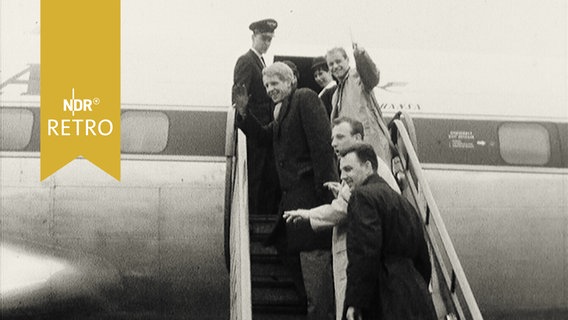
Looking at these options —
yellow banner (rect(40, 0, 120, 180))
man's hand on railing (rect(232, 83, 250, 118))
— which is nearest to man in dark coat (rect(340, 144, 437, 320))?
man's hand on railing (rect(232, 83, 250, 118))

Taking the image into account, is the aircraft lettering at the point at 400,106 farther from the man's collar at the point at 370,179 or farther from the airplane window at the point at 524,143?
the man's collar at the point at 370,179

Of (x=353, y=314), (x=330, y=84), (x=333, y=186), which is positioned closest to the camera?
(x=353, y=314)

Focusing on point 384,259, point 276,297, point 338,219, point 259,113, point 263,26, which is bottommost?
Result: point 276,297

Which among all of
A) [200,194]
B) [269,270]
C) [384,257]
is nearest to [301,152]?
[269,270]

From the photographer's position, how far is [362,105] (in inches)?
232

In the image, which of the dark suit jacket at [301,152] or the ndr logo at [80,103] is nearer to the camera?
the dark suit jacket at [301,152]

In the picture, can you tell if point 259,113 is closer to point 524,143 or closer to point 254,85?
point 254,85

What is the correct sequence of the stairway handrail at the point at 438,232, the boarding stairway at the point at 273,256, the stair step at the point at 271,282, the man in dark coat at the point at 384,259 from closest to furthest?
1. the man in dark coat at the point at 384,259
2. the boarding stairway at the point at 273,256
3. the stairway handrail at the point at 438,232
4. the stair step at the point at 271,282

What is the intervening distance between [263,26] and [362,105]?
5.07 ft

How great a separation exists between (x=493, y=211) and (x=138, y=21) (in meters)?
3.74

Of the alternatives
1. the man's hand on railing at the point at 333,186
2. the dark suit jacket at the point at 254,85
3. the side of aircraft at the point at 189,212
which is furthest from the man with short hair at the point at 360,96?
the side of aircraft at the point at 189,212

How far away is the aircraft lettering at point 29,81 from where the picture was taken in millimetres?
6988

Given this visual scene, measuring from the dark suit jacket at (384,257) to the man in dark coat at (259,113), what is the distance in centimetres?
174

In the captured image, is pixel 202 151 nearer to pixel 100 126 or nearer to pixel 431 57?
pixel 100 126
